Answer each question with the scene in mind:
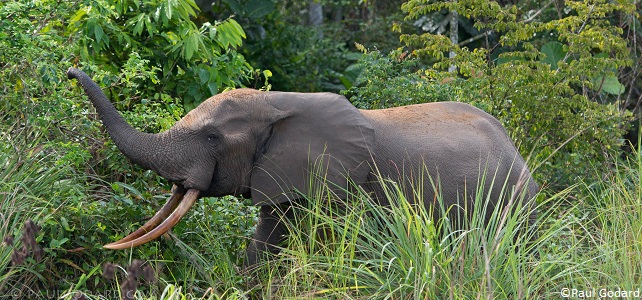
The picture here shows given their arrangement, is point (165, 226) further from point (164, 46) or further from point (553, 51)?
point (553, 51)

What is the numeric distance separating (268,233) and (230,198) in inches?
50.9

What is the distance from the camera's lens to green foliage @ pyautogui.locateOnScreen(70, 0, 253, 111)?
858 cm

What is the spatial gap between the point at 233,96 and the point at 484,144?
1679 millimetres

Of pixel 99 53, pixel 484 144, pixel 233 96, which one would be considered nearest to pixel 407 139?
pixel 484 144

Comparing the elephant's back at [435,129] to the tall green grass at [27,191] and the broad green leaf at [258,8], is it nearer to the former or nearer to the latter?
the tall green grass at [27,191]

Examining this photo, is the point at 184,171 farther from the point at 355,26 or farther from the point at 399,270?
the point at 355,26

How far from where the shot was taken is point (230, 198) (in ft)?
26.8

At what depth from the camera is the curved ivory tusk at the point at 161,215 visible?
21.9 ft

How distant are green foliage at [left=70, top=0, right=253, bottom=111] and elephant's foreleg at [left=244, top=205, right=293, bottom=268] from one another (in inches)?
75.7

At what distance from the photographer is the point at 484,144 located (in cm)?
734

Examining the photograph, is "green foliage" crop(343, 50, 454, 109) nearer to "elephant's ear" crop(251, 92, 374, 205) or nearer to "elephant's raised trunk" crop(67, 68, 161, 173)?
"elephant's ear" crop(251, 92, 374, 205)

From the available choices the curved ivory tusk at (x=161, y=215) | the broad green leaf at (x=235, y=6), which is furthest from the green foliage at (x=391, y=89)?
the broad green leaf at (x=235, y=6)

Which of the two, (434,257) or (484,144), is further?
(484,144)

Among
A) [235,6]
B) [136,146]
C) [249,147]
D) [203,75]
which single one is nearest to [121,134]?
[136,146]
